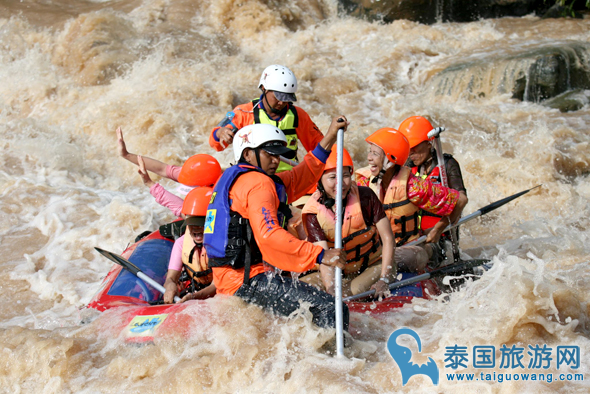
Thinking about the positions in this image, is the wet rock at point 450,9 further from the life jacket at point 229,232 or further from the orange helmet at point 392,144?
the life jacket at point 229,232

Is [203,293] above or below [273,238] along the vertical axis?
below

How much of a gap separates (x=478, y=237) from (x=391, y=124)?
3.41 m

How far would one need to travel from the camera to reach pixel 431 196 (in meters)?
4.19

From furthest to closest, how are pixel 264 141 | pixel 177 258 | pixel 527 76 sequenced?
pixel 527 76
pixel 177 258
pixel 264 141

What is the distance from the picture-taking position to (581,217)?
6.67 metres

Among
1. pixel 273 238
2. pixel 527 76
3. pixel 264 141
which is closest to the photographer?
pixel 273 238

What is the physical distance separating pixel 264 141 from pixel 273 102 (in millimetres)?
1415

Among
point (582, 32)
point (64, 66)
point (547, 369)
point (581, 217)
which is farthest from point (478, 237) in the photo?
point (64, 66)

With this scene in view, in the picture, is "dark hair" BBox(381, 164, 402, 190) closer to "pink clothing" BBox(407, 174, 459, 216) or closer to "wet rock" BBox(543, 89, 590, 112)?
"pink clothing" BBox(407, 174, 459, 216)

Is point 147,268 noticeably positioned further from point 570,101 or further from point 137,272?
point 570,101

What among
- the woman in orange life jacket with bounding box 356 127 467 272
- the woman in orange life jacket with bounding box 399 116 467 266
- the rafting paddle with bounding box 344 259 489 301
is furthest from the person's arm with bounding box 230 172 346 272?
the woman in orange life jacket with bounding box 399 116 467 266

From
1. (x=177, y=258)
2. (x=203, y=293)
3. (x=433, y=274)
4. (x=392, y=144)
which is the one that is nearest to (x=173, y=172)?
(x=177, y=258)

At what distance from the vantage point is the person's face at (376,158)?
406cm

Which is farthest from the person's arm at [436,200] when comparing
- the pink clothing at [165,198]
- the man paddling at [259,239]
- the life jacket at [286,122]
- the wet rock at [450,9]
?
the wet rock at [450,9]
